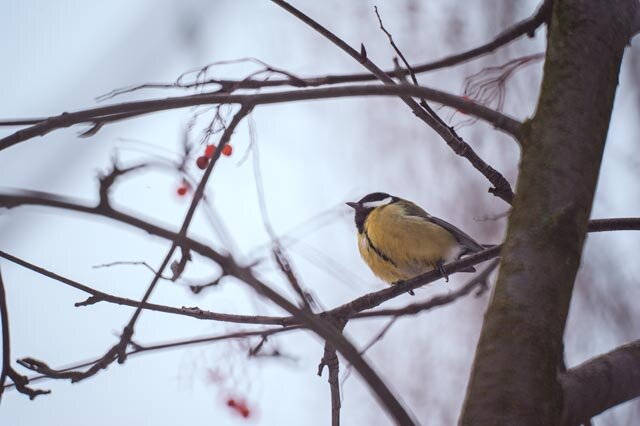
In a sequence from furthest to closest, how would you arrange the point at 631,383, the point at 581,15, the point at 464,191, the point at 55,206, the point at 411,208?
the point at 464,191
the point at 411,208
the point at 581,15
the point at 631,383
the point at 55,206

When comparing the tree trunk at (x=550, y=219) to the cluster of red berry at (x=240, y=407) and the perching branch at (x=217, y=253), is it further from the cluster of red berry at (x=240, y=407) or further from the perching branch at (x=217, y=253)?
the cluster of red berry at (x=240, y=407)

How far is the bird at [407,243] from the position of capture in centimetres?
341

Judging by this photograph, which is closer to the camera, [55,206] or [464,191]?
[55,206]

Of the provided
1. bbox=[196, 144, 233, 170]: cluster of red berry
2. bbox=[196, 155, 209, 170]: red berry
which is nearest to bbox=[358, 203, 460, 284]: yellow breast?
bbox=[196, 144, 233, 170]: cluster of red berry

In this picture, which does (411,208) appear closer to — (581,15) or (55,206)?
(581,15)

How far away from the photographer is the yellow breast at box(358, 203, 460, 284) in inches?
134

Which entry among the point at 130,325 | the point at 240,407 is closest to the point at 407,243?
the point at 240,407

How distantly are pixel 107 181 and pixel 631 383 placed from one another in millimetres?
983

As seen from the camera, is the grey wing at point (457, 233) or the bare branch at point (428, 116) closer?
the bare branch at point (428, 116)

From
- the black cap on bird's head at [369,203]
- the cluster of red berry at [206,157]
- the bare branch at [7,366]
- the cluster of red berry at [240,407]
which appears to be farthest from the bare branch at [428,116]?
the black cap on bird's head at [369,203]

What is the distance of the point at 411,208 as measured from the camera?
3.73 metres

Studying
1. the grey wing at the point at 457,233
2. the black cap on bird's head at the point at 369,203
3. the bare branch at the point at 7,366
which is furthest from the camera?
the black cap on bird's head at the point at 369,203

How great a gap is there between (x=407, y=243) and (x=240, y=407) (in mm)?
1227

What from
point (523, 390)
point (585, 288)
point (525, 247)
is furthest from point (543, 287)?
point (585, 288)
